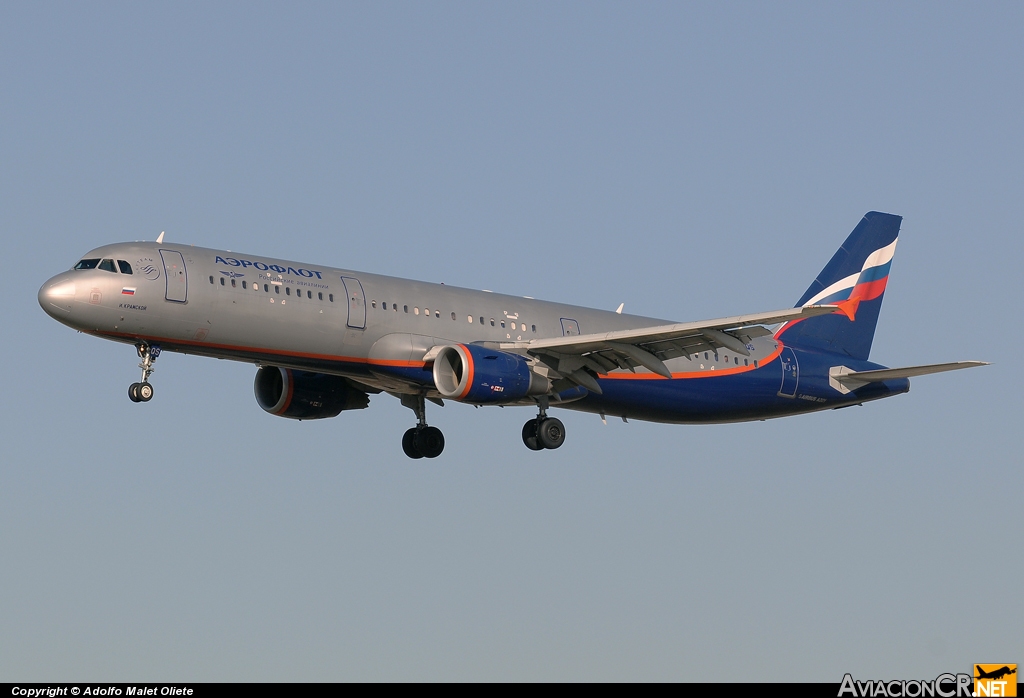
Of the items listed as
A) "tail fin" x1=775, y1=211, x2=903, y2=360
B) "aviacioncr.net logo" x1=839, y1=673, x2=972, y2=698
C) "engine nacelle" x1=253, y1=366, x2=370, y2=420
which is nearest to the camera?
"aviacioncr.net logo" x1=839, y1=673, x2=972, y2=698

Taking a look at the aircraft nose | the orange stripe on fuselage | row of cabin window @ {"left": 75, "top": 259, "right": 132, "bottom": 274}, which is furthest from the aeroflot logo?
the aircraft nose

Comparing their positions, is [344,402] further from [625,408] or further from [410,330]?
[625,408]

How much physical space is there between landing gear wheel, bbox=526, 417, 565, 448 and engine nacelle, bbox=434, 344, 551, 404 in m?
2.59

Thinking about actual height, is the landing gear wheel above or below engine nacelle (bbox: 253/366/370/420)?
below

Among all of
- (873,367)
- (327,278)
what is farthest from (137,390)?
(873,367)

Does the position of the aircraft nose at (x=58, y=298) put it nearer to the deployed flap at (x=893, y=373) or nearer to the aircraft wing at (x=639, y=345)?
the aircraft wing at (x=639, y=345)

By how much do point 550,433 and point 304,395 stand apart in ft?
28.1

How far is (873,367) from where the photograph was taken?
5625 cm

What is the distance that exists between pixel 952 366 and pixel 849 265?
1182cm

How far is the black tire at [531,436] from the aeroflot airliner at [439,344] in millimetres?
46

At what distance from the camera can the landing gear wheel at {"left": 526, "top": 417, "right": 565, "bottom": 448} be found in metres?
49.2

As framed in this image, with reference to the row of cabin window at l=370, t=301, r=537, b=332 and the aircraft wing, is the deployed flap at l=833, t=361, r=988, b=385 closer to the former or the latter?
the aircraft wing

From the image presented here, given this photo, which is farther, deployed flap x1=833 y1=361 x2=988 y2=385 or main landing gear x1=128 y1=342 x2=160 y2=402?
deployed flap x1=833 y1=361 x2=988 y2=385

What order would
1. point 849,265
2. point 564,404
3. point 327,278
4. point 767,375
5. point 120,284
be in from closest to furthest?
1. point 120,284
2. point 327,278
3. point 564,404
4. point 767,375
5. point 849,265
